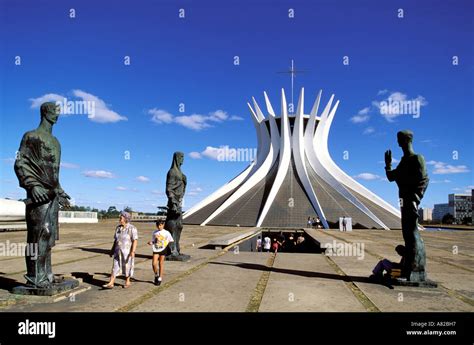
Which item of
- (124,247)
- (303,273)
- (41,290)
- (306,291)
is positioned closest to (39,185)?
(41,290)

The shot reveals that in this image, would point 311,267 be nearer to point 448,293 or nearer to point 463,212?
point 448,293

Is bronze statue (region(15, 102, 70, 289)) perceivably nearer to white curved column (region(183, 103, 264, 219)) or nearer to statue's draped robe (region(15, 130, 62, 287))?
statue's draped robe (region(15, 130, 62, 287))

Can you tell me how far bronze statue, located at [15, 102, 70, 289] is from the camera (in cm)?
473

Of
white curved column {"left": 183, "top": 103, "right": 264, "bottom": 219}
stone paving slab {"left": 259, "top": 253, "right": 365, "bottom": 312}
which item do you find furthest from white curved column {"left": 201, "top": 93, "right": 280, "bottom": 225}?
stone paving slab {"left": 259, "top": 253, "right": 365, "bottom": 312}

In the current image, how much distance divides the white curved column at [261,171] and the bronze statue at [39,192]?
2365cm

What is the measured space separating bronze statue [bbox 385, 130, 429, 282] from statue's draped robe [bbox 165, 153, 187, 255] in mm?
4759

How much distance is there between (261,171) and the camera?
34.8 m

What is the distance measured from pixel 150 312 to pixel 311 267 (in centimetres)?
460

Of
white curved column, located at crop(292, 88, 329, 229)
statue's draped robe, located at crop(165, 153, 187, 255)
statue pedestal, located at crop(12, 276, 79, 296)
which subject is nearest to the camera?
statue pedestal, located at crop(12, 276, 79, 296)

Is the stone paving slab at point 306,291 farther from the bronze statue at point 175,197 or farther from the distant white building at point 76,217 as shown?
the distant white building at point 76,217

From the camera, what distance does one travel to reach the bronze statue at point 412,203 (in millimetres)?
5680

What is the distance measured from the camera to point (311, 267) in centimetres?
779
